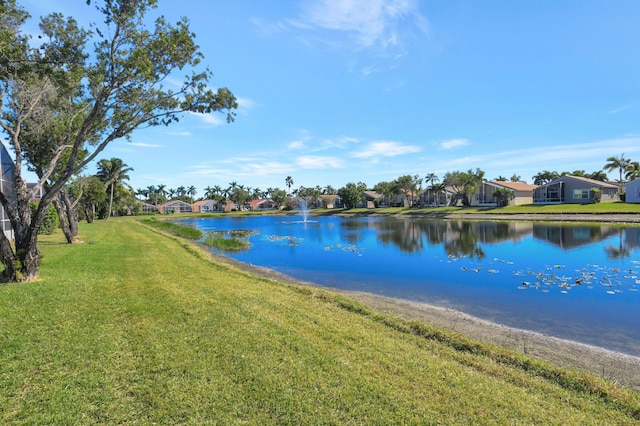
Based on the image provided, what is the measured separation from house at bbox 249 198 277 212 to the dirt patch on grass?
395ft

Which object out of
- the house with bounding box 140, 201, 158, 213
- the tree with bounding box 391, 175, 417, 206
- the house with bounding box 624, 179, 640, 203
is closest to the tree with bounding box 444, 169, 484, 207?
the tree with bounding box 391, 175, 417, 206

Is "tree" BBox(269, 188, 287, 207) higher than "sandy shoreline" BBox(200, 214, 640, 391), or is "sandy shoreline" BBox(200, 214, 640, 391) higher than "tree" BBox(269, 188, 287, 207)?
"tree" BBox(269, 188, 287, 207)

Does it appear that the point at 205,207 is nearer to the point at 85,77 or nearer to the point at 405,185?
the point at 405,185

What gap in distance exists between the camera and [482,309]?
1073 cm

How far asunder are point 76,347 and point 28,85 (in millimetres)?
9510

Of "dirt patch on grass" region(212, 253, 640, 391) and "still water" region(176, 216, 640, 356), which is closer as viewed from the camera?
"dirt patch on grass" region(212, 253, 640, 391)

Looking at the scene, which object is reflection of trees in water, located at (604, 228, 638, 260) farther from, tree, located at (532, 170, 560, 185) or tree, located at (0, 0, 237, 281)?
tree, located at (532, 170, 560, 185)

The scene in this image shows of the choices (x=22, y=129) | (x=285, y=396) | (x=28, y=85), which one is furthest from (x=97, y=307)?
(x=22, y=129)

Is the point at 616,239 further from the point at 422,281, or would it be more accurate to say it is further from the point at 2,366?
the point at 2,366

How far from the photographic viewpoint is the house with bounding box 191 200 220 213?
12306 cm

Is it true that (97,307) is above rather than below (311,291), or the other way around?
above

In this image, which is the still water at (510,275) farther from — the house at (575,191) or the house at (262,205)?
the house at (262,205)

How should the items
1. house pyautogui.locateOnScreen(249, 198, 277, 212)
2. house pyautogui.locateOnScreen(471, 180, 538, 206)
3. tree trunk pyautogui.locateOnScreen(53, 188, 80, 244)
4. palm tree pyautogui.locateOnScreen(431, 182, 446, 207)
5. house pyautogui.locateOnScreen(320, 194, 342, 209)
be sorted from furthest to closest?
house pyautogui.locateOnScreen(249, 198, 277, 212), house pyautogui.locateOnScreen(320, 194, 342, 209), palm tree pyautogui.locateOnScreen(431, 182, 446, 207), house pyautogui.locateOnScreen(471, 180, 538, 206), tree trunk pyautogui.locateOnScreen(53, 188, 80, 244)

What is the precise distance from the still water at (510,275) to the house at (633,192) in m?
30.6
